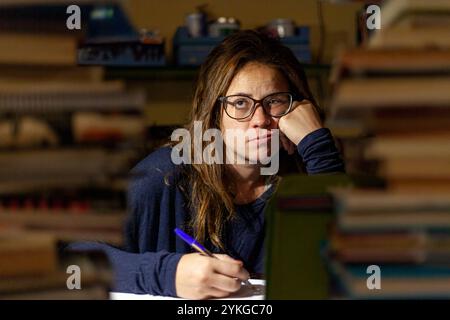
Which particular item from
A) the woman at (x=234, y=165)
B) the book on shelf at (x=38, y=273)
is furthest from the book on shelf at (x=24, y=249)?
the woman at (x=234, y=165)

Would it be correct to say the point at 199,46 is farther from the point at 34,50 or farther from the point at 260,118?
the point at 34,50

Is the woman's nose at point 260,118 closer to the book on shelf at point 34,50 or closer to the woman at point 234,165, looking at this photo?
the woman at point 234,165

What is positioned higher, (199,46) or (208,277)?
(199,46)

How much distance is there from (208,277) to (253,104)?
0.44 m

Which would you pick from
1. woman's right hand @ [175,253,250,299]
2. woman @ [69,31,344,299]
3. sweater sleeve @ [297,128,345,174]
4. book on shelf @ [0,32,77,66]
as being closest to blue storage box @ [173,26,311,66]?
woman @ [69,31,344,299]

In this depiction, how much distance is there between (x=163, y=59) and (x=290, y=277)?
2031 millimetres

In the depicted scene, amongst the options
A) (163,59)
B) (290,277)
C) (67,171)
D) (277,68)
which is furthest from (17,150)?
(163,59)

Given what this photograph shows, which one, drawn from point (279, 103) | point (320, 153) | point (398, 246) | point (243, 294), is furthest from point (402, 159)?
point (279, 103)

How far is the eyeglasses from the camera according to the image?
1.38 meters

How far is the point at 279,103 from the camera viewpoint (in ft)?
4.64

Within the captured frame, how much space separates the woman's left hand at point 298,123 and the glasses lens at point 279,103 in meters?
0.02

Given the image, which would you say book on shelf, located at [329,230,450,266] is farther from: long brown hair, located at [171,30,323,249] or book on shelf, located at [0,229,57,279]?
long brown hair, located at [171,30,323,249]

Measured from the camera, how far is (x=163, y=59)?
265cm
